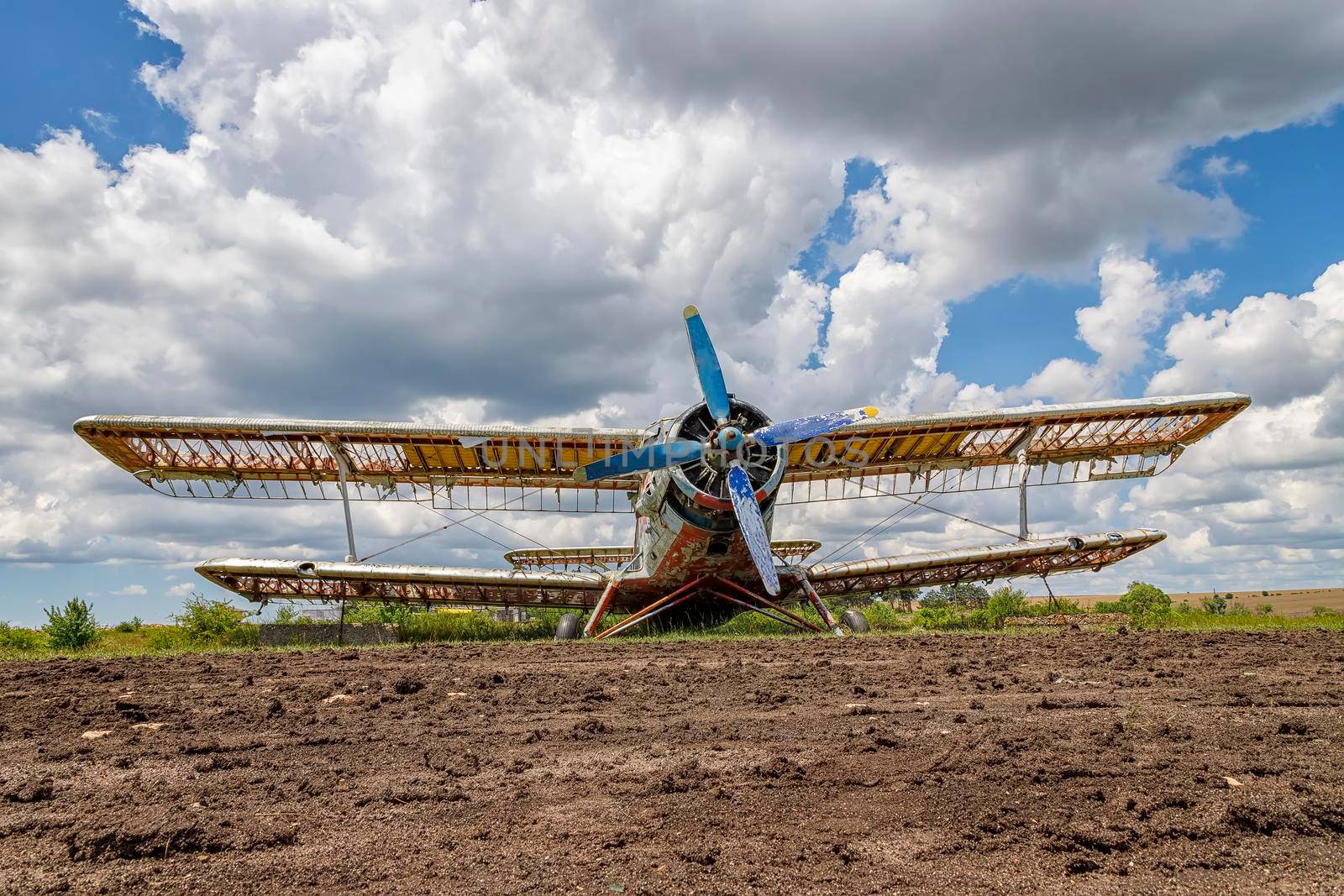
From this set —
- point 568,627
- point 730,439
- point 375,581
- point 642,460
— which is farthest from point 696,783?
point 375,581

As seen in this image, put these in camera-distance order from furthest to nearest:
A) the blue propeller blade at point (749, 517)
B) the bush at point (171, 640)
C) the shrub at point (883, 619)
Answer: the shrub at point (883, 619) < the bush at point (171, 640) < the blue propeller blade at point (749, 517)

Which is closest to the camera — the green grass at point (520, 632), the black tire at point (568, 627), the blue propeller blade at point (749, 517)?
the blue propeller blade at point (749, 517)

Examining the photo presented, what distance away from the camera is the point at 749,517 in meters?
13.6

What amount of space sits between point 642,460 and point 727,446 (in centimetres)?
159

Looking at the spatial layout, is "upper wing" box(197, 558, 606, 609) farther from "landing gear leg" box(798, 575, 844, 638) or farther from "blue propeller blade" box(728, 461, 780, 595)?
A: "blue propeller blade" box(728, 461, 780, 595)

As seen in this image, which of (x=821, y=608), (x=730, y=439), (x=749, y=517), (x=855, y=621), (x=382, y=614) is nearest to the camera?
(x=749, y=517)

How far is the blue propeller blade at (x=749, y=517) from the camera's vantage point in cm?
1331

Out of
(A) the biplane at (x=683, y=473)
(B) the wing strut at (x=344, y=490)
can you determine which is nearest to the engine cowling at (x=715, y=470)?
(A) the biplane at (x=683, y=473)

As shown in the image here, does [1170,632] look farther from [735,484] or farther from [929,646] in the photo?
[735,484]

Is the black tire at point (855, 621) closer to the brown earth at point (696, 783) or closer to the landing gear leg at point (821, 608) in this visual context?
the landing gear leg at point (821, 608)

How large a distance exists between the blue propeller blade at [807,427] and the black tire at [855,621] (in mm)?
5717

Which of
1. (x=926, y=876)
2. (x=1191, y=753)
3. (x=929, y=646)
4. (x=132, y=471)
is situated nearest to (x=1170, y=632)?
(x=929, y=646)

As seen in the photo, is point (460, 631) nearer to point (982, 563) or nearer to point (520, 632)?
point (520, 632)

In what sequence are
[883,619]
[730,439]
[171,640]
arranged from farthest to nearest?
1. [883,619]
2. [171,640]
3. [730,439]
